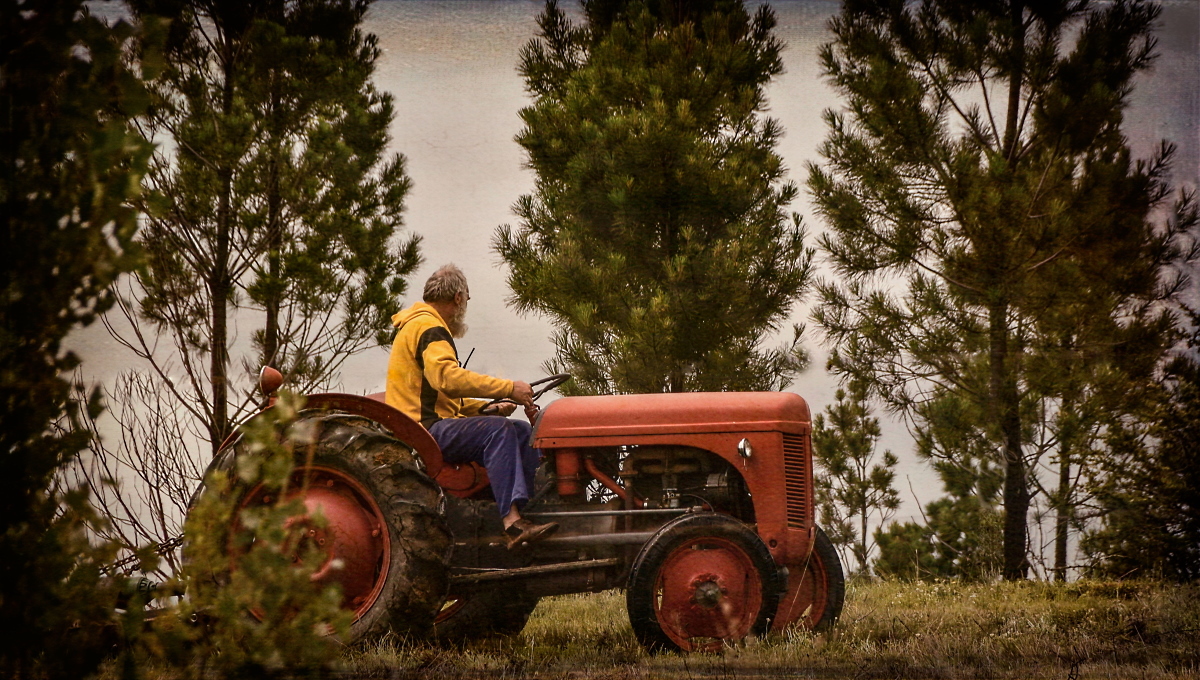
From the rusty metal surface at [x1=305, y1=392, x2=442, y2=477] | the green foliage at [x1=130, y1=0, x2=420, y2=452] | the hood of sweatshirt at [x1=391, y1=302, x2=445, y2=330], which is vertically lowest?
the rusty metal surface at [x1=305, y1=392, x2=442, y2=477]

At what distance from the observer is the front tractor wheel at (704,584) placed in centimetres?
374

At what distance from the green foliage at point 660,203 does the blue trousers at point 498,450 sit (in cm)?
178

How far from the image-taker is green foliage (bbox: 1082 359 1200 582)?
5551mm

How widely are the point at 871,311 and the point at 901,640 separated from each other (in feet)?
11.4

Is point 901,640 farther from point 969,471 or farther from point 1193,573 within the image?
point 969,471

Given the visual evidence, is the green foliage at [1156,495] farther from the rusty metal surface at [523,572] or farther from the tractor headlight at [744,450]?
the rusty metal surface at [523,572]

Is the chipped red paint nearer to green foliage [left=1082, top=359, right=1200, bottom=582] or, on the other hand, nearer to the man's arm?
the man's arm

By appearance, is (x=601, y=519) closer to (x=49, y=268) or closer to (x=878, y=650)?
(x=878, y=650)

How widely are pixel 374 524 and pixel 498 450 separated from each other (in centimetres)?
55

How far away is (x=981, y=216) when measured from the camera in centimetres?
689

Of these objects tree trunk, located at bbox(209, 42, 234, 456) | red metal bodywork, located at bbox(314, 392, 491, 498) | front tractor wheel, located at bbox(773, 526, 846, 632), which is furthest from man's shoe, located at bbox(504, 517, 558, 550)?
tree trunk, located at bbox(209, 42, 234, 456)

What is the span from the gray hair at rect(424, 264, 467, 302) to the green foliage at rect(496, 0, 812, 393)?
1391 millimetres

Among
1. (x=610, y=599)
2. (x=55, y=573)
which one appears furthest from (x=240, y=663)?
(x=610, y=599)

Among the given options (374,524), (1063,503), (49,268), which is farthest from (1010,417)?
(49,268)
